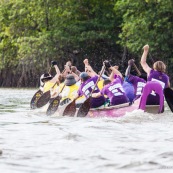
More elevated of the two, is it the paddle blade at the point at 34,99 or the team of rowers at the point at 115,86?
the team of rowers at the point at 115,86

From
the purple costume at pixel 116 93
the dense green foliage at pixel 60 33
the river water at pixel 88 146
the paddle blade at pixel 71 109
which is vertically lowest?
the river water at pixel 88 146

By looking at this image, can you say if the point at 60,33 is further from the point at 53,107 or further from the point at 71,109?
the point at 71,109

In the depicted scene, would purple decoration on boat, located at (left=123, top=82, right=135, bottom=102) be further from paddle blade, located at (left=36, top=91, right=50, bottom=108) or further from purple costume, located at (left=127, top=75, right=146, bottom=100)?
paddle blade, located at (left=36, top=91, right=50, bottom=108)

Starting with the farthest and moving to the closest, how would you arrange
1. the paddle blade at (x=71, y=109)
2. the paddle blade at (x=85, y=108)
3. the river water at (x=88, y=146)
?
the paddle blade at (x=71, y=109)
the paddle blade at (x=85, y=108)
the river water at (x=88, y=146)

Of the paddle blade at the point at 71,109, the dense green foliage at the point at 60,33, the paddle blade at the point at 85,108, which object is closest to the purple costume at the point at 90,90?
the paddle blade at the point at 85,108

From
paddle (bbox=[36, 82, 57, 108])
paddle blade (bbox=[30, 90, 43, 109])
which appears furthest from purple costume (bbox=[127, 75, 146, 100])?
paddle blade (bbox=[30, 90, 43, 109])

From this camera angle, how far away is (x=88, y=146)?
25.9 ft

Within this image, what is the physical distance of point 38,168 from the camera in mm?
6438

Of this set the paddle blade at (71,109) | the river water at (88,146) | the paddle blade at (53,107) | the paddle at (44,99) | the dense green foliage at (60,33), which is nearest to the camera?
the river water at (88,146)

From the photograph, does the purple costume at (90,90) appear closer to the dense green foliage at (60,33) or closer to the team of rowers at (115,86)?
the team of rowers at (115,86)

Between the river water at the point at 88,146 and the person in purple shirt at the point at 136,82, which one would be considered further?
the person in purple shirt at the point at 136,82

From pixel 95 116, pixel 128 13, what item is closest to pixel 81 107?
pixel 95 116

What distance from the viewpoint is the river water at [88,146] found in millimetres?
6547

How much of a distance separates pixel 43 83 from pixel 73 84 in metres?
3.15
